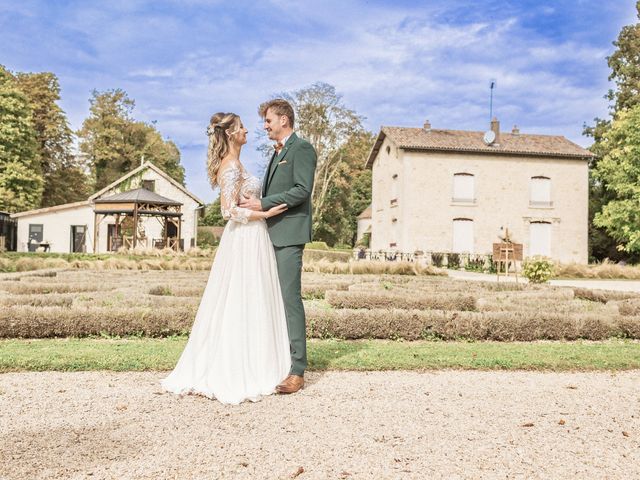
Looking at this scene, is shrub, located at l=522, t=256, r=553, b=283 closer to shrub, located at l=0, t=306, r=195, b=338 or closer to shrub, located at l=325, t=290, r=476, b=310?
shrub, located at l=325, t=290, r=476, b=310

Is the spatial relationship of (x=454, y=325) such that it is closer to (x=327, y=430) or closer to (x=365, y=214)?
(x=327, y=430)

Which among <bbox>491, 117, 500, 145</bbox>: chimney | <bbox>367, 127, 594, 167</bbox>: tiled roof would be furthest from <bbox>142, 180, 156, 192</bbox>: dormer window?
<bbox>491, 117, 500, 145</bbox>: chimney

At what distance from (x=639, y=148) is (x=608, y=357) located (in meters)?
26.2

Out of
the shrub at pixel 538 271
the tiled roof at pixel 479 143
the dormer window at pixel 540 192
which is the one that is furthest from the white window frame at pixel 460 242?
the shrub at pixel 538 271

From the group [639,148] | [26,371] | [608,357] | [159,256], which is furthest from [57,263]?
[639,148]

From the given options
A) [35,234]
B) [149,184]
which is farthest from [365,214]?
[35,234]

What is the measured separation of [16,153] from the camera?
3384 cm

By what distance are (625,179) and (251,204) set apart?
29.4 meters

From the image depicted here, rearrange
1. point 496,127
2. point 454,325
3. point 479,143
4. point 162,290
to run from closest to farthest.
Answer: point 454,325
point 162,290
point 479,143
point 496,127

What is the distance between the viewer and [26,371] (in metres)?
4.93

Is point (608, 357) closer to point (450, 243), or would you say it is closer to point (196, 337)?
point (196, 337)

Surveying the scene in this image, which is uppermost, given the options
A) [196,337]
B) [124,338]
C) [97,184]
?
[97,184]

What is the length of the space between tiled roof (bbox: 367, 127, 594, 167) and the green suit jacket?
2553 centimetres

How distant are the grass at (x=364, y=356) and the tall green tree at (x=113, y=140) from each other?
139 ft
